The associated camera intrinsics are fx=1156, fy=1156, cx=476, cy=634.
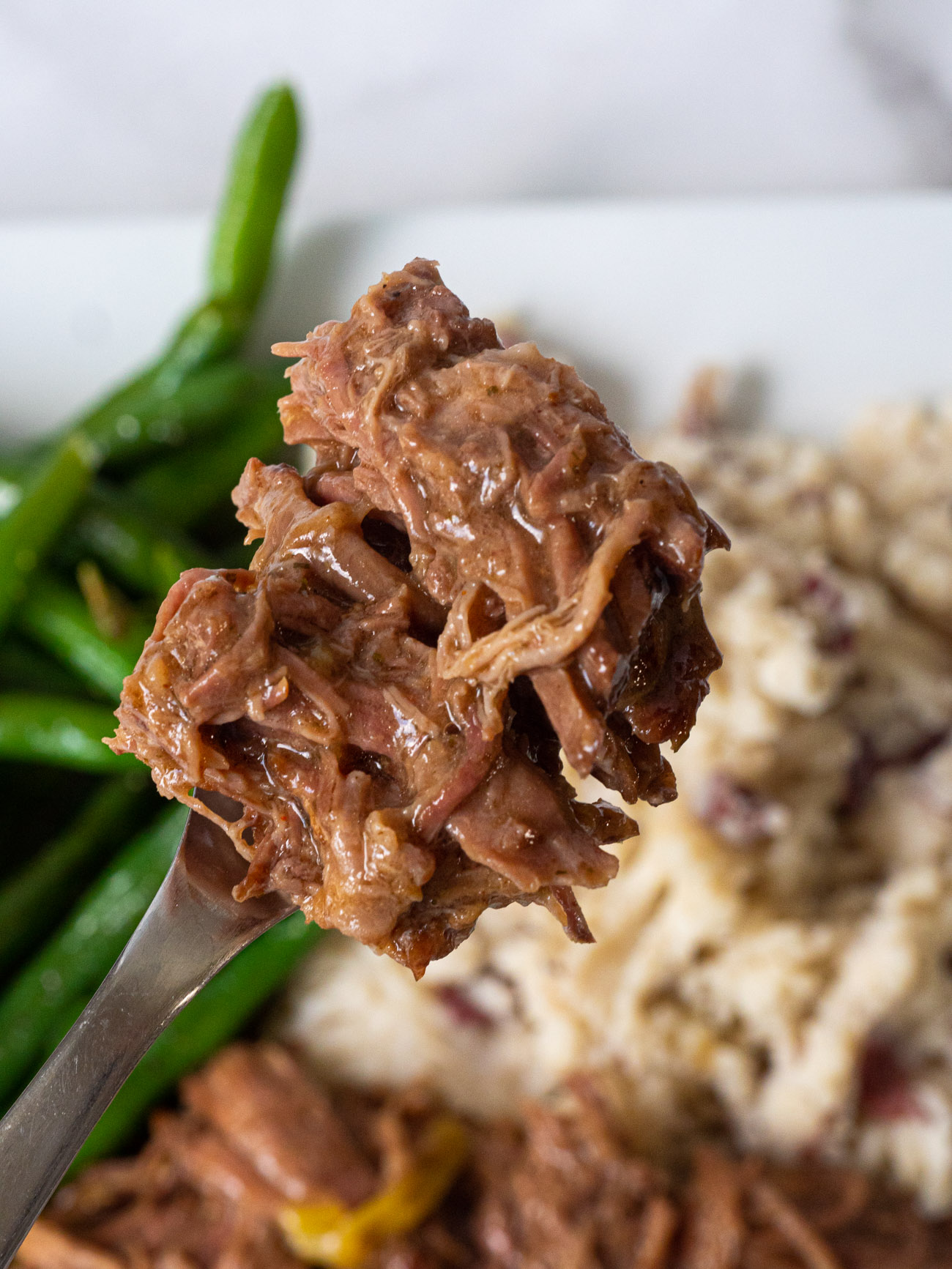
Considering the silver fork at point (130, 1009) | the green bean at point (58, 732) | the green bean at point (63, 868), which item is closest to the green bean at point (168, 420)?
the green bean at point (58, 732)

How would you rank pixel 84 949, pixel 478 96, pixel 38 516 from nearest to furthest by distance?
pixel 84 949
pixel 38 516
pixel 478 96

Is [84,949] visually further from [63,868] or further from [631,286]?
[631,286]

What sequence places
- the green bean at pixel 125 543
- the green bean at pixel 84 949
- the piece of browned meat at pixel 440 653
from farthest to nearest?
the green bean at pixel 125 543, the green bean at pixel 84 949, the piece of browned meat at pixel 440 653

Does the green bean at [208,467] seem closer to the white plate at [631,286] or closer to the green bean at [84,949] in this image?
the white plate at [631,286]

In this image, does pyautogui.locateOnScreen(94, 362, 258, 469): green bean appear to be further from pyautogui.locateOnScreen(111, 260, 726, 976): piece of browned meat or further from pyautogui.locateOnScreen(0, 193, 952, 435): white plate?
pyautogui.locateOnScreen(111, 260, 726, 976): piece of browned meat

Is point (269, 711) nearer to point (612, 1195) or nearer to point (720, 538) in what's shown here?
point (720, 538)

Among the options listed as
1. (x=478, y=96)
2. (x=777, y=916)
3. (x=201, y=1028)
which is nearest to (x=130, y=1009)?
(x=201, y=1028)
